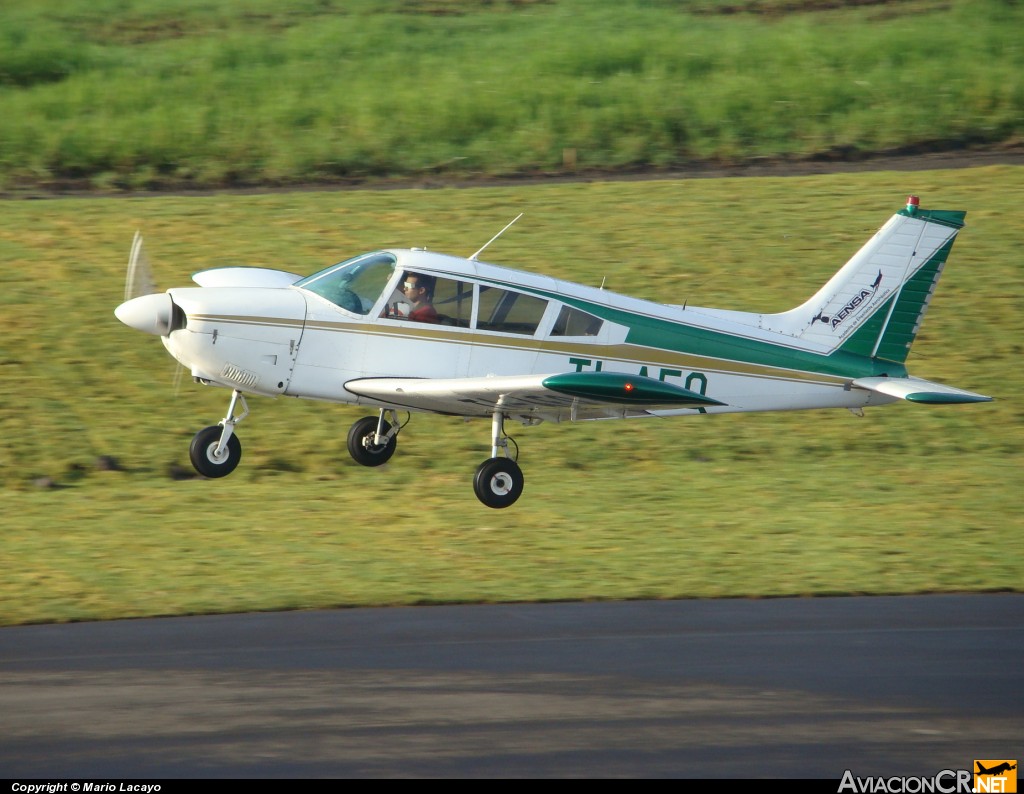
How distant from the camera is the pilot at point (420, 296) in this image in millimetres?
12305

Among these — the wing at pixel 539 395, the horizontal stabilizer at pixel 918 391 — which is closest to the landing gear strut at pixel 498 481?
the wing at pixel 539 395

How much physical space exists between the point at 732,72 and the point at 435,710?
21.3 m

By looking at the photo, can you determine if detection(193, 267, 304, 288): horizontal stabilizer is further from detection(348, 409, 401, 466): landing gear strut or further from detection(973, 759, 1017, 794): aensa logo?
detection(973, 759, 1017, 794): aensa logo

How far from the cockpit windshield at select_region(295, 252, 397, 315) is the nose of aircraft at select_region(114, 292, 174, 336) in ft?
4.25

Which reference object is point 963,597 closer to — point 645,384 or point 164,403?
point 645,384

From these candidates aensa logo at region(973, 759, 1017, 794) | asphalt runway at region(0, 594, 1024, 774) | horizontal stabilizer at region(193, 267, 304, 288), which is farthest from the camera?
horizontal stabilizer at region(193, 267, 304, 288)

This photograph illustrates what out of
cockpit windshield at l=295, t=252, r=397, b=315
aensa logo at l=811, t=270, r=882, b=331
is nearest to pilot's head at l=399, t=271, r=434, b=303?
cockpit windshield at l=295, t=252, r=397, b=315

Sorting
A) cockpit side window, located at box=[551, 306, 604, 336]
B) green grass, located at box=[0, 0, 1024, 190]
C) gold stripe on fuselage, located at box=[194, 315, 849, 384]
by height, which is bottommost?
gold stripe on fuselage, located at box=[194, 315, 849, 384]

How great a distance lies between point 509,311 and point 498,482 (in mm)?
1699

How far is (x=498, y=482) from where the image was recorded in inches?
514

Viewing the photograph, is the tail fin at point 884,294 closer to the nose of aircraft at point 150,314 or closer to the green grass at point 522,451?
the green grass at point 522,451

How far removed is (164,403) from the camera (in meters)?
17.6

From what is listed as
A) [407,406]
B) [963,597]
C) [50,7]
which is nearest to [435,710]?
[407,406]

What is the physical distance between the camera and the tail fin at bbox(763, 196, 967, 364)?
45.7 feet
